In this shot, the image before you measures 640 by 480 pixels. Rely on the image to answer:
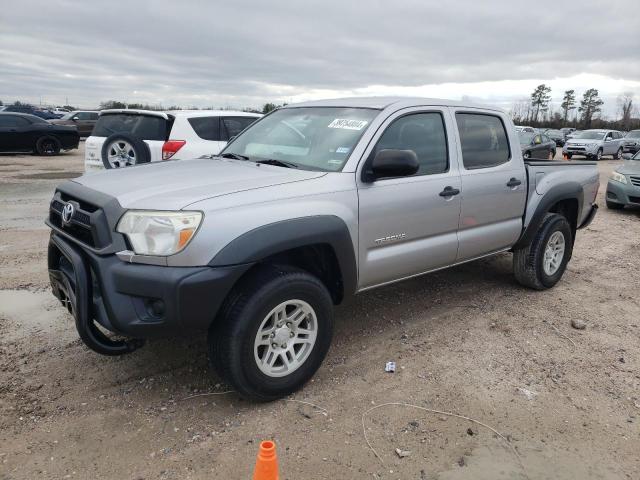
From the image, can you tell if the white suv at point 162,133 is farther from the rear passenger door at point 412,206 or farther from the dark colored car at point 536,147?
the dark colored car at point 536,147

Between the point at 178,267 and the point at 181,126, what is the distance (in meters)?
5.53

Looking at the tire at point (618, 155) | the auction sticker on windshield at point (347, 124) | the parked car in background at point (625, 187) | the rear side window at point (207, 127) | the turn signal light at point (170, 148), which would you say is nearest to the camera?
the auction sticker on windshield at point (347, 124)

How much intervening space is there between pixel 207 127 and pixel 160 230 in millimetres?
5571

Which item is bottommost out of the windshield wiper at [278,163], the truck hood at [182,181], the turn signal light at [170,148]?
the turn signal light at [170,148]

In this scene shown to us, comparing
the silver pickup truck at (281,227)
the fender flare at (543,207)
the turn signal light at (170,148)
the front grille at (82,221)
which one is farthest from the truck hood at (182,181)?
the turn signal light at (170,148)

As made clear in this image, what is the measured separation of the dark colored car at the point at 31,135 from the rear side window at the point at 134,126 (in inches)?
448

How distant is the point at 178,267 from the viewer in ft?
9.11

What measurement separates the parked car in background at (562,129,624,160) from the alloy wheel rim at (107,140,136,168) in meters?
24.4

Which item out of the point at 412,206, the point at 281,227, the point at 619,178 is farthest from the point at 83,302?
the point at 619,178

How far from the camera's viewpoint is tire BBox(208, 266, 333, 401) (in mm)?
2992

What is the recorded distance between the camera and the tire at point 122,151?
684 cm

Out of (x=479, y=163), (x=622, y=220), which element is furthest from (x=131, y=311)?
(x=622, y=220)

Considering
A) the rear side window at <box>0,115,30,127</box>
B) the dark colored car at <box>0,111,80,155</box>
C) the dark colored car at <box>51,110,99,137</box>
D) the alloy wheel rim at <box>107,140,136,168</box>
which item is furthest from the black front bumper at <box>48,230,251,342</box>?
the dark colored car at <box>51,110,99,137</box>

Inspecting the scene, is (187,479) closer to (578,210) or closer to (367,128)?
(367,128)
